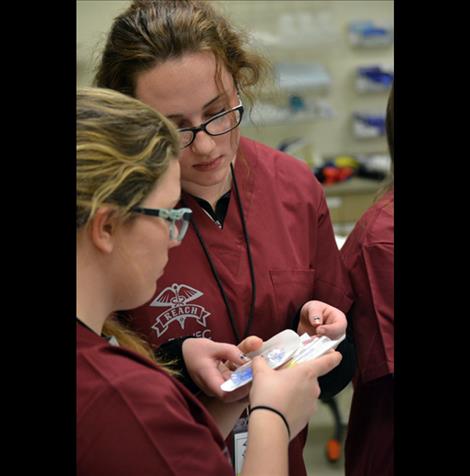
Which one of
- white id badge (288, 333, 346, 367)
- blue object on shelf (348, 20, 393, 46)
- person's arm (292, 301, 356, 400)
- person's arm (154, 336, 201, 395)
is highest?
blue object on shelf (348, 20, 393, 46)

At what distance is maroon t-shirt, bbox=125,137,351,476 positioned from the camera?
57.1 inches

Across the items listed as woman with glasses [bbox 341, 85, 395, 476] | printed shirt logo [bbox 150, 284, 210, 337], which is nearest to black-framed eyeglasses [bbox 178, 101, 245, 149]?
printed shirt logo [bbox 150, 284, 210, 337]

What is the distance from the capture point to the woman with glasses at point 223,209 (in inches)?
54.9

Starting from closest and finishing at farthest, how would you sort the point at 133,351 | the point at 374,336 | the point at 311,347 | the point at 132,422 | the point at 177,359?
1. the point at 132,422
2. the point at 133,351
3. the point at 311,347
4. the point at 177,359
5. the point at 374,336

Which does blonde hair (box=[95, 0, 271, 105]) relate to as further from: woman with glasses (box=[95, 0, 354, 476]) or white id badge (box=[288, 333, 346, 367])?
white id badge (box=[288, 333, 346, 367])

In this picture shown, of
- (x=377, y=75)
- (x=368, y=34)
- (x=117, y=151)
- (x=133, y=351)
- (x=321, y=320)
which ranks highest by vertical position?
(x=368, y=34)

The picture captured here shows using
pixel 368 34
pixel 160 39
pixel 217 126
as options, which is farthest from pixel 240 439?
pixel 368 34

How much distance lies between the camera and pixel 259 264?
155 cm

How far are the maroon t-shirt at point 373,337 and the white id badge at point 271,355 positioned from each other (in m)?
0.35

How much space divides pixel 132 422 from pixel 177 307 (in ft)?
1.70

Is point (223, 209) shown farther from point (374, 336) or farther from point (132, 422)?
point (132, 422)

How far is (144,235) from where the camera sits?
3.46 feet

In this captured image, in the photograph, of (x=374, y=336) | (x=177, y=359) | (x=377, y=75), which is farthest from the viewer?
(x=377, y=75)
